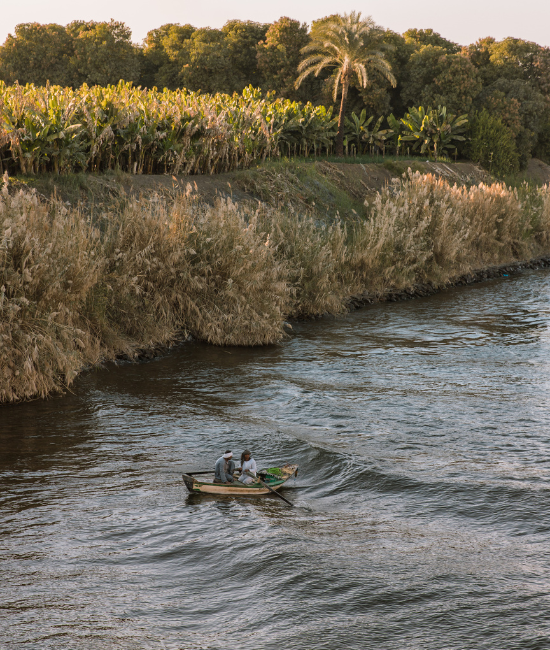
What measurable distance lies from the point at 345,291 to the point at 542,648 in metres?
14.2

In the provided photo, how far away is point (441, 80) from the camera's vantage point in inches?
1809

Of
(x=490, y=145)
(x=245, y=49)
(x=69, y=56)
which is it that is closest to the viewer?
(x=490, y=145)

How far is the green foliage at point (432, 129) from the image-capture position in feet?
138

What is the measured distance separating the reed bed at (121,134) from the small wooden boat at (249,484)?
1252cm

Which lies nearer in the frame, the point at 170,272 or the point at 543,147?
the point at 170,272

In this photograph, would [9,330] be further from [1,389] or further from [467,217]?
[467,217]

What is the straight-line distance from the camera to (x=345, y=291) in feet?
62.8

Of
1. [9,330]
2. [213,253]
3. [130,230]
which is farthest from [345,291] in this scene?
[9,330]

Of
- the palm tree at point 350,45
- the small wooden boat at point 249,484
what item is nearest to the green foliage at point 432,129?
the palm tree at point 350,45

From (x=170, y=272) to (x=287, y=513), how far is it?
752 centimetres

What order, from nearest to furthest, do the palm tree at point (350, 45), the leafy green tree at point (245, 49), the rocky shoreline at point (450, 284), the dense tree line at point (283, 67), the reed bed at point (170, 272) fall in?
the reed bed at point (170, 272) → the rocky shoreline at point (450, 284) → the palm tree at point (350, 45) → the dense tree line at point (283, 67) → the leafy green tree at point (245, 49)

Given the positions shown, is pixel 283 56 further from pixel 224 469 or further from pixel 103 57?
pixel 224 469

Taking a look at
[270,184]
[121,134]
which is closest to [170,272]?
[121,134]

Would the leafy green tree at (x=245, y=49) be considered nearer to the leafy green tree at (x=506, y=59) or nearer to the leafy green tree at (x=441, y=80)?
the leafy green tree at (x=441, y=80)
